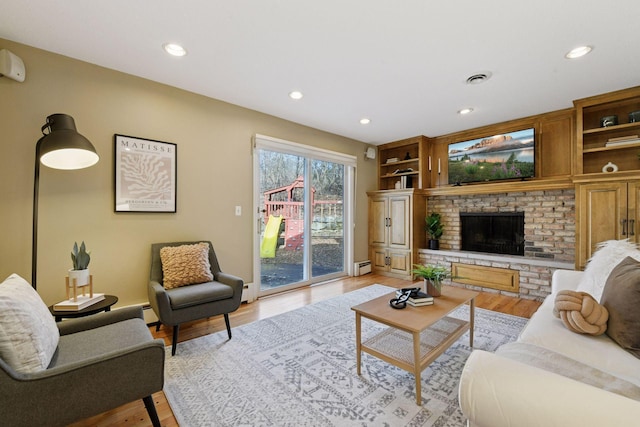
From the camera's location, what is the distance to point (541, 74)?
260 centimetres

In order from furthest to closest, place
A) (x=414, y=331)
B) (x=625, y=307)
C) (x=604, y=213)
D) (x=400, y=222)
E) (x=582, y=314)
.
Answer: (x=400, y=222)
(x=604, y=213)
(x=414, y=331)
(x=582, y=314)
(x=625, y=307)

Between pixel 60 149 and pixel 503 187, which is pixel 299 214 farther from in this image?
pixel 503 187

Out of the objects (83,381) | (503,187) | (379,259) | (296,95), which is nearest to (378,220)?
(379,259)

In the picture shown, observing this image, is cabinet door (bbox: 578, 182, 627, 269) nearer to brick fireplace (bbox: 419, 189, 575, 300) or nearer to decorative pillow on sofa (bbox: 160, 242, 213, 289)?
brick fireplace (bbox: 419, 189, 575, 300)

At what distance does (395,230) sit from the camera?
4840 mm

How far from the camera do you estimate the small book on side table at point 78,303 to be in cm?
185

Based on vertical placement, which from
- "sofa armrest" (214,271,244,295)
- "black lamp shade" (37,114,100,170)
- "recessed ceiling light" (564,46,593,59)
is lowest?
"sofa armrest" (214,271,244,295)

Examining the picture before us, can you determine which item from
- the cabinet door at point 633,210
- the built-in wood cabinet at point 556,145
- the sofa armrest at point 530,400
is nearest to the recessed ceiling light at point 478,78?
the built-in wood cabinet at point 556,145

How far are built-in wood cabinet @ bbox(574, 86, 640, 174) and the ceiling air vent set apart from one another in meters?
1.49

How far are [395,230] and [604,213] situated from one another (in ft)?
8.44

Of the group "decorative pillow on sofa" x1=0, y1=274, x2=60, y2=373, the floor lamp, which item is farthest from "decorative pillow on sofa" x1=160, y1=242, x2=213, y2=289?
"decorative pillow on sofa" x1=0, y1=274, x2=60, y2=373

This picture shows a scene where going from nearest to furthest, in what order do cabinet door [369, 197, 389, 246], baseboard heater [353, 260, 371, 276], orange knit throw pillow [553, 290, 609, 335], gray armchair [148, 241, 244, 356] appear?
orange knit throw pillow [553, 290, 609, 335]
gray armchair [148, 241, 244, 356]
baseboard heater [353, 260, 371, 276]
cabinet door [369, 197, 389, 246]

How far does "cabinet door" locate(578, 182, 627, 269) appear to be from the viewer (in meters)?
2.91

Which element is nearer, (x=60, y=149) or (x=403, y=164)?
(x=60, y=149)
